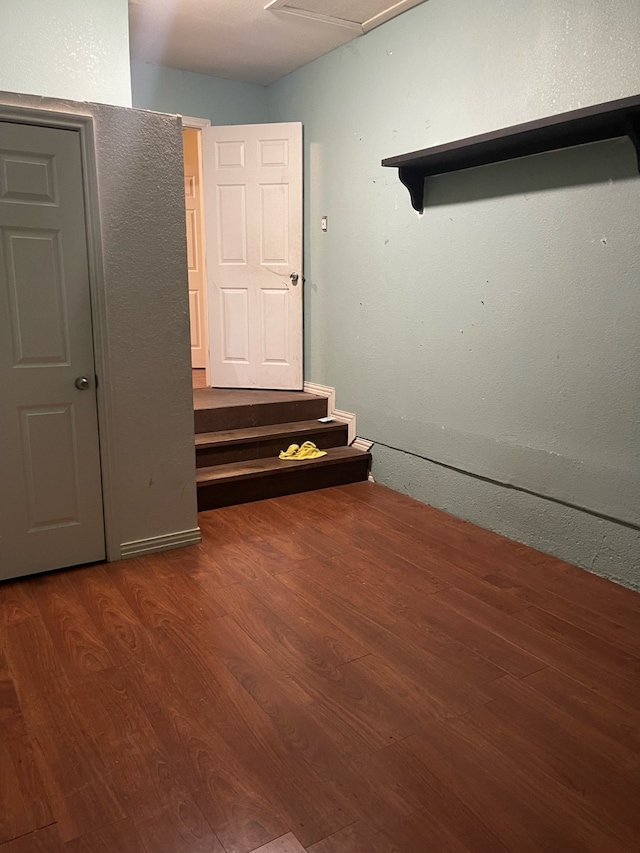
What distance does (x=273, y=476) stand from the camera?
12.9ft

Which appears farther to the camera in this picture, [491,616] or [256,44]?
[256,44]

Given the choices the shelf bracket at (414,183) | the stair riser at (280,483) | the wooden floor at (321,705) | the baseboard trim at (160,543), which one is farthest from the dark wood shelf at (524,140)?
the baseboard trim at (160,543)

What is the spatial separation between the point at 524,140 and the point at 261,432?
2.29 meters

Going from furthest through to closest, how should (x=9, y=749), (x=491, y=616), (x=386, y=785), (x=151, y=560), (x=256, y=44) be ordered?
(x=256, y=44)
(x=151, y=560)
(x=491, y=616)
(x=9, y=749)
(x=386, y=785)

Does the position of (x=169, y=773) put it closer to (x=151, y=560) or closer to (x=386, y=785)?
(x=386, y=785)

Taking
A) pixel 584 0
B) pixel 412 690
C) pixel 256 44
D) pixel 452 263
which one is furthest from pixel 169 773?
pixel 256 44

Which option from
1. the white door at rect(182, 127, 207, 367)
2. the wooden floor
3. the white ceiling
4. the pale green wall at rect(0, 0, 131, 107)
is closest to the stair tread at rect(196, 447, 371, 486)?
the wooden floor

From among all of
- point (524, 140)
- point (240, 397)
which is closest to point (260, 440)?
point (240, 397)

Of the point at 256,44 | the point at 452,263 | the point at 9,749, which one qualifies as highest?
the point at 256,44

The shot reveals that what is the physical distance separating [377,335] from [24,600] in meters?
2.54

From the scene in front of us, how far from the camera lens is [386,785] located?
1676 mm

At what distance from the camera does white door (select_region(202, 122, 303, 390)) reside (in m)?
4.62

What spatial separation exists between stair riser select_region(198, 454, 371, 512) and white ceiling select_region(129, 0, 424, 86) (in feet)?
8.56

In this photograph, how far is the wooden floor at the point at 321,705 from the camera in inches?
61.3
